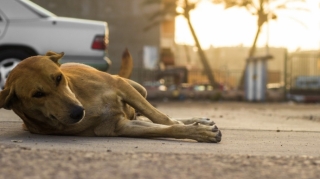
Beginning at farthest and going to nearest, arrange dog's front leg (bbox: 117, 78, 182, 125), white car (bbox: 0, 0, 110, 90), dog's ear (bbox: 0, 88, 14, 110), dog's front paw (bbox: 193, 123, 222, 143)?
white car (bbox: 0, 0, 110, 90) → dog's front leg (bbox: 117, 78, 182, 125) → dog's front paw (bbox: 193, 123, 222, 143) → dog's ear (bbox: 0, 88, 14, 110)

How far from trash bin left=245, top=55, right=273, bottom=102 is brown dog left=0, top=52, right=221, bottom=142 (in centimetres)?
1255

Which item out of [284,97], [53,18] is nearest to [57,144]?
[53,18]

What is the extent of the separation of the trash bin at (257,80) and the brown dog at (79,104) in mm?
12547

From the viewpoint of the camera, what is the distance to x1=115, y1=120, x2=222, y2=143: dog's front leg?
17.1 feet

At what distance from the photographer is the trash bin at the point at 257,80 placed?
18.1 meters

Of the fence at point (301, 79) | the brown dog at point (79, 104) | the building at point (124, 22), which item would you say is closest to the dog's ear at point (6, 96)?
the brown dog at point (79, 104)

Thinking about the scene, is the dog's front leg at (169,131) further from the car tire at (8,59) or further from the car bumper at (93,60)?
the car tire at (8,59)

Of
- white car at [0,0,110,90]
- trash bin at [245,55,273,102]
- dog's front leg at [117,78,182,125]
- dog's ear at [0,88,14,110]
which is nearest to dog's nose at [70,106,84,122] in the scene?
Result: dog's ear at [0,88,14,110]

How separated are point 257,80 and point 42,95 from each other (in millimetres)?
13921

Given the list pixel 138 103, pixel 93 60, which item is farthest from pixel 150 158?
pixel 93 60

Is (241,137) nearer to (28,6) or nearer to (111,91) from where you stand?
(111,91)

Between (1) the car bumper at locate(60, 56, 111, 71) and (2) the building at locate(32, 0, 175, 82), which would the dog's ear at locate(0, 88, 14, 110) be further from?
(2) the building at locate(32, 0, 175, 82)

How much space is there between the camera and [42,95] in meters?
4.94

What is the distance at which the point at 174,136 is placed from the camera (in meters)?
5.33
